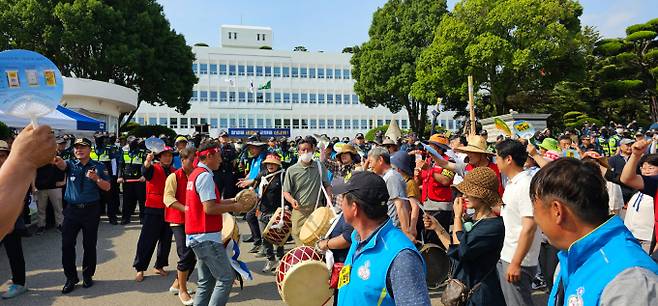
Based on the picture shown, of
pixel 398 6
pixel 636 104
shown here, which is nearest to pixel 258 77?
pixel 398 6

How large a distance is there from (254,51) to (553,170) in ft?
207

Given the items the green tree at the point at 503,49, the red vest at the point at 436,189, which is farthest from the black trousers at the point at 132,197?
the green tree at the point at 503,49

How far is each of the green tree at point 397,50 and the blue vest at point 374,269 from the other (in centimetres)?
3457

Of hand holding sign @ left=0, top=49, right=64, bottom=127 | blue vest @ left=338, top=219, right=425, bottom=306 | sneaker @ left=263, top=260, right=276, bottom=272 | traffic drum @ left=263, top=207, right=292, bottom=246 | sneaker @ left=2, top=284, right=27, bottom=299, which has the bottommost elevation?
sneaker @ left=263, top=260, right=276, bottom=272

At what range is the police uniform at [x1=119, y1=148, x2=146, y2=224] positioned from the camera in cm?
1063

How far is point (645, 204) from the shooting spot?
522 cm

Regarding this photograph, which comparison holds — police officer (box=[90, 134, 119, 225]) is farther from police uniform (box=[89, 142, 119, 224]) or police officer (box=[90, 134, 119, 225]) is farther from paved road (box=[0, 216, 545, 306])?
paved road (box=[0, 216, 545, 306])

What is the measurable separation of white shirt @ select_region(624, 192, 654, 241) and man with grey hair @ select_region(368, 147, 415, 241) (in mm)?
2630

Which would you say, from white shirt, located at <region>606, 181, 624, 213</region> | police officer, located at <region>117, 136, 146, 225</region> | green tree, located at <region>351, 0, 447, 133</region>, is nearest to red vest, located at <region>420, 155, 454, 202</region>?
white shirt, located at <region>606, 181, 624, 213</region>

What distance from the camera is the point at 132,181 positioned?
10.6 meters

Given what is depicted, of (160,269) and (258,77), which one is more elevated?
(258,77)

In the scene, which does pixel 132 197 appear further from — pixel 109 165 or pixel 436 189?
pixel 436 189

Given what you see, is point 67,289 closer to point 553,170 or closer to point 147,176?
point 147,176

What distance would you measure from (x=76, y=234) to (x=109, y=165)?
5.58 m
